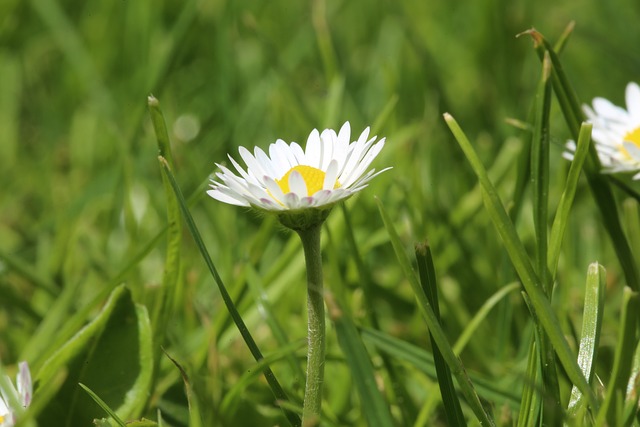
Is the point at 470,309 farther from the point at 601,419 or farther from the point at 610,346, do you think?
Answer: the point at 601,419

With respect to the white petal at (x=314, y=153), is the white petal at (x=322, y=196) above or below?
below

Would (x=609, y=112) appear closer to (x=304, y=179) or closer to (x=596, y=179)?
(x=596, y=179)

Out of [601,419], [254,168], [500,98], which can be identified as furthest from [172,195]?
[500,98]

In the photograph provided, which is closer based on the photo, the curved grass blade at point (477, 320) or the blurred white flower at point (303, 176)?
the blurred white flower at point (303, 176)

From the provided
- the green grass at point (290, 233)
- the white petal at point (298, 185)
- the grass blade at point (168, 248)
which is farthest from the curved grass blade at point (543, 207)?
the grass blade at point (168, 248)

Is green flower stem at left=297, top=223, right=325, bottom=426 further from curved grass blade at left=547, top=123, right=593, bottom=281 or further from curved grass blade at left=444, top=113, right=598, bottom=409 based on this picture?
curved grass blade at left=547, top=123, right=593, bottom=281

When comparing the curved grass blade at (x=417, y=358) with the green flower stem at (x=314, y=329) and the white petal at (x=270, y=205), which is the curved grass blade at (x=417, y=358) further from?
the white petal at (x=270, y=205)
